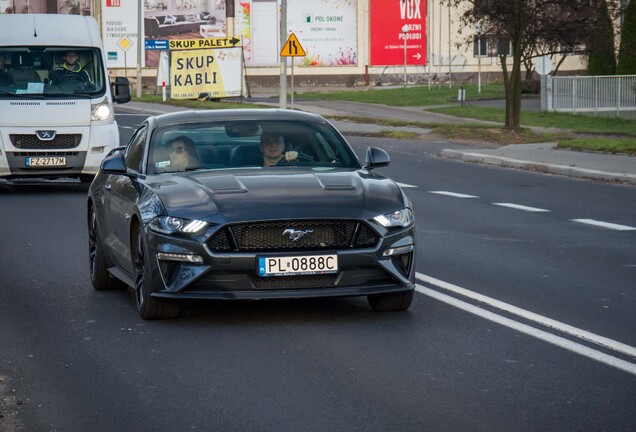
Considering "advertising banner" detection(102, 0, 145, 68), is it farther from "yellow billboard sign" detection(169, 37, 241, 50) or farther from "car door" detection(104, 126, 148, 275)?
"car door" detection(104, 126, 148, 275)

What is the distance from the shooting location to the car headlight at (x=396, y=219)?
9570 millimetres

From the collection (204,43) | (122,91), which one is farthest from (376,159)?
(204,43)

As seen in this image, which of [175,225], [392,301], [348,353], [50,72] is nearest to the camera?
[348,353]

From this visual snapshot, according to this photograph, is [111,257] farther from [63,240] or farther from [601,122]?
[601,122]

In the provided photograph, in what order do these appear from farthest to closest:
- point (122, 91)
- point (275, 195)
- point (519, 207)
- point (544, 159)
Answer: point (544, 159), point (122, 91), point (519, 207), point (275, 195)

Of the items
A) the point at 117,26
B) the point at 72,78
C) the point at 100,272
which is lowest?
the point at 100,272

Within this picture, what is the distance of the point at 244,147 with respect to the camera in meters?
10.7

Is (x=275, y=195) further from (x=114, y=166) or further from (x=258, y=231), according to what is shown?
(x=114, y=166)

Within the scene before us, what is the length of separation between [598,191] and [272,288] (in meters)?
12.7

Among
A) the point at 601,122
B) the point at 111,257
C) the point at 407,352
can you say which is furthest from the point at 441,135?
the point at 407,352

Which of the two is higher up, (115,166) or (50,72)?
(50,72)

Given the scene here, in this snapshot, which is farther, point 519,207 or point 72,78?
point 72,78

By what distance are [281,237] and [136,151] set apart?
228cm

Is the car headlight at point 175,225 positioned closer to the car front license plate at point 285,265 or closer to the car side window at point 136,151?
the car front license plate at point 285,265
